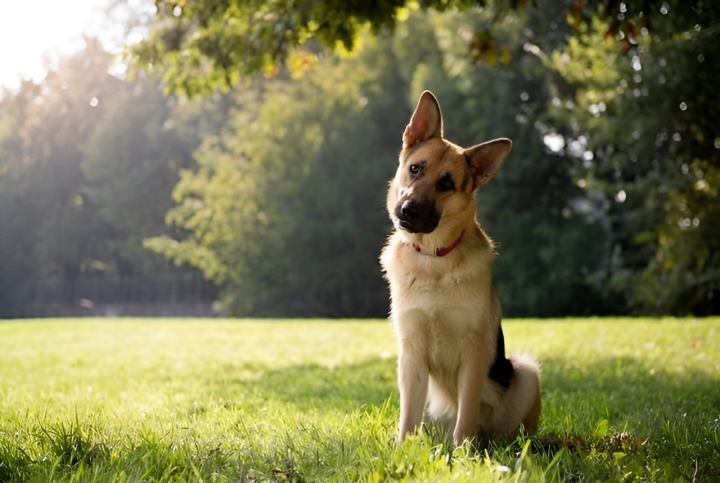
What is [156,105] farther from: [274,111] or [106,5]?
[274,111]

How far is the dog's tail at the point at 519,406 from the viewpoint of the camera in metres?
4.43

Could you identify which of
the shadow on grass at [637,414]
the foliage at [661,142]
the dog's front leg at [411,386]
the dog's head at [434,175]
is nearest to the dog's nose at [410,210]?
the dog's head at [434,175]

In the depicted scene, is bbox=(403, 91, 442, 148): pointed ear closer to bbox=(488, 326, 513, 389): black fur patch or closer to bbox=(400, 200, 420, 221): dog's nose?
bbox=(400, 200, 420, 221): dog's nose

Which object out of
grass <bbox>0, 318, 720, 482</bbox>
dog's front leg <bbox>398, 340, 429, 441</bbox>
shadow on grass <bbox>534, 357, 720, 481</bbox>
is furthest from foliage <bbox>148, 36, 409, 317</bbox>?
dog's front leg <bbox>398, 340, 429, 441</bbox>

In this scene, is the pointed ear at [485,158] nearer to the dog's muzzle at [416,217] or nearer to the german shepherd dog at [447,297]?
the german shepherd dog at [447,297]

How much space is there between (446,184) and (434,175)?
3.6 inches

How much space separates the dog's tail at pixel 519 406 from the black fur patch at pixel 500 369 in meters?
0.05

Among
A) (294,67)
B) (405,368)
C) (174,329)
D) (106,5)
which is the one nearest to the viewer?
(405,368)

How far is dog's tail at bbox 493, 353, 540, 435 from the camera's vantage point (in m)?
4.43

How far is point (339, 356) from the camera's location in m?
10.9

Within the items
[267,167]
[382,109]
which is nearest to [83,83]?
[267,167]

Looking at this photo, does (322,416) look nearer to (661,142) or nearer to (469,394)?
(469,394)

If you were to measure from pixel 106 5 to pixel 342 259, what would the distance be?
1827 cm

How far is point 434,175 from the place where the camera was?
4.26 m
